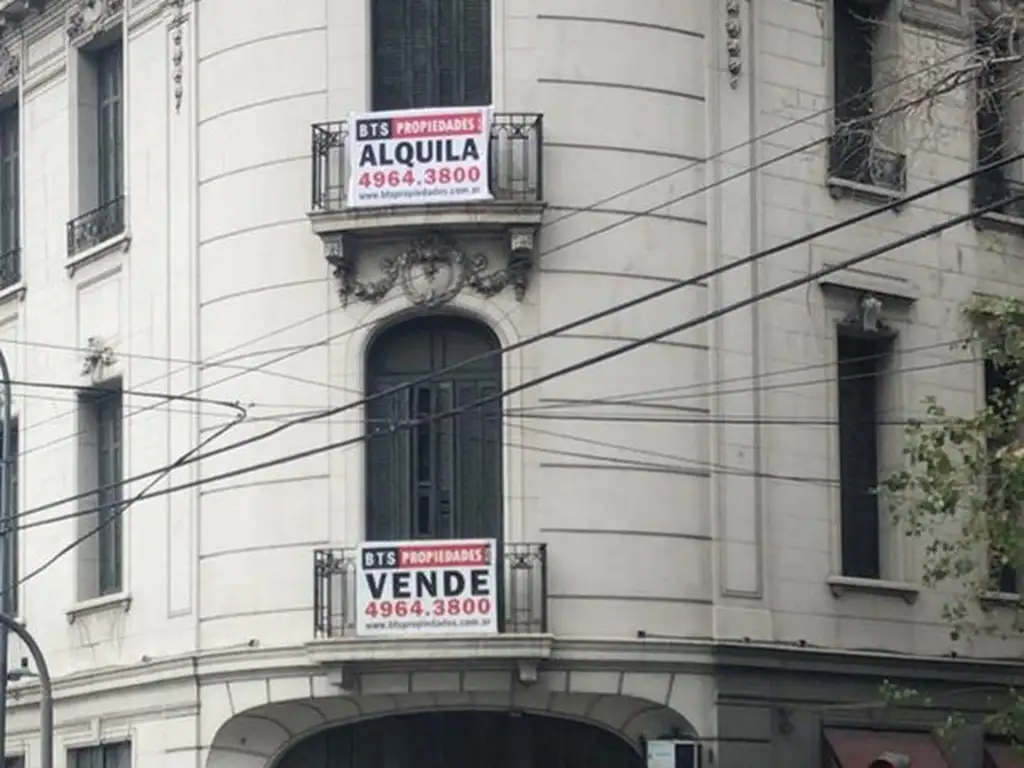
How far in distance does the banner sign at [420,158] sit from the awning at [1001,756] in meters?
9.60

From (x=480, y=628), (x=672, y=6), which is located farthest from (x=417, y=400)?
(x=672, y=6)

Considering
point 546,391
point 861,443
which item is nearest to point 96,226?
point 546,391

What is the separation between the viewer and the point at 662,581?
32.7 meters

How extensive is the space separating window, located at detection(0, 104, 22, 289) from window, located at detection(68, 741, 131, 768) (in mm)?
7169

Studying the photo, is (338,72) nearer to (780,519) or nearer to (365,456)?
(365,456)

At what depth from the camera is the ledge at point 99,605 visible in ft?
118

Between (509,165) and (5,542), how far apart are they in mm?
10037

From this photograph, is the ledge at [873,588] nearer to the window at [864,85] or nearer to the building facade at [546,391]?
the building facade at [546,391]

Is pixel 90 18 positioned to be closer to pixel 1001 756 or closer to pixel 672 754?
pixel 672 754

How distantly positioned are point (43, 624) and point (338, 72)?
31.0 ft

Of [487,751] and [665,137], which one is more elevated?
[665,137]

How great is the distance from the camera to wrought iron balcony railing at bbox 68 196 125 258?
123 ft

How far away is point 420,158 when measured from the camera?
32.8 meters

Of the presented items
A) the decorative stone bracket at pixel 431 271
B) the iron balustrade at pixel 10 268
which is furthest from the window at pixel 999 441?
the iron balustrade at pixel 10 268
